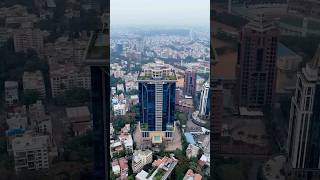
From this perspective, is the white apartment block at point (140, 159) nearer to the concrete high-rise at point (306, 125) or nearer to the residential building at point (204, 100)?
the residential building at point (204, 100)

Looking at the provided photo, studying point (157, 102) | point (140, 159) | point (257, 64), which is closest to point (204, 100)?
point (157, 102)

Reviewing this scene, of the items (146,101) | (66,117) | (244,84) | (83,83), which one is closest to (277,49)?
(244,84)

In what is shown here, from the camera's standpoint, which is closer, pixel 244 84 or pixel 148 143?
pixel 244 84

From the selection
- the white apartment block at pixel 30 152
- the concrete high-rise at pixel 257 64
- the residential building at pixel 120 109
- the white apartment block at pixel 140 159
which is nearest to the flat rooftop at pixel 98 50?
the white apartment block at pixel 30 152

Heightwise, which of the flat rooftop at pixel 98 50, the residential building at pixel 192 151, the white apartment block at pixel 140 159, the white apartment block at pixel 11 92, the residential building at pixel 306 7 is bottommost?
the white apartment block at pixel 140 159

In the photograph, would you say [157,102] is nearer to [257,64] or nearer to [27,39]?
[257,64]

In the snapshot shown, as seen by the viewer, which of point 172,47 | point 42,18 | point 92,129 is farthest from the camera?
point 172,47

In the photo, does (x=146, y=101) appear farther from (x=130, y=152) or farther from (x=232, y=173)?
(x=232, y=173)
